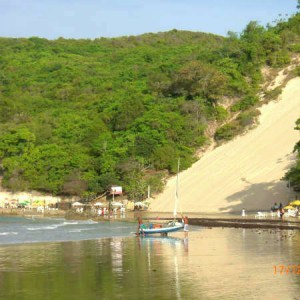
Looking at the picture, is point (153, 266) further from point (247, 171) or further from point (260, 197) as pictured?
point (247, 171)

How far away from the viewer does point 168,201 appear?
215ft

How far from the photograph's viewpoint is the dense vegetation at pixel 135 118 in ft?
239

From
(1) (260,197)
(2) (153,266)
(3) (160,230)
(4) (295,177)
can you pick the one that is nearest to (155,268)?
(2) (153,266)

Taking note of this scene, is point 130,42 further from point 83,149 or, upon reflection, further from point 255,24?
point 83,149

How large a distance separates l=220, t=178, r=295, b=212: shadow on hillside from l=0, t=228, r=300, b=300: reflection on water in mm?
20618

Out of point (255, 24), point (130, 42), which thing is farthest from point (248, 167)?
point (130, 42)

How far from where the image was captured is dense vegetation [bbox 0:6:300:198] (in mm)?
72812

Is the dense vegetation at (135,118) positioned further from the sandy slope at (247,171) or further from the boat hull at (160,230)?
the boat hull at (160,230)

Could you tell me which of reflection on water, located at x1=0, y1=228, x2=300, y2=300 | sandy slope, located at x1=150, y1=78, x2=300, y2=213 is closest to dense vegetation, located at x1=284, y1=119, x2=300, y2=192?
sandy slope, located at x1=150, y1=78, x2=300, y2=213

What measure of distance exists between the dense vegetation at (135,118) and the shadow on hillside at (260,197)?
1064 cm

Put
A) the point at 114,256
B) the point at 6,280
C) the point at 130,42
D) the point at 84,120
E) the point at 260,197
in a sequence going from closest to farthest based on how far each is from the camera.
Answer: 1. the point at 6,280
2. the point at 114,256
3. the point at 260,197
4. the point at 84,120
5. the point at 130,42

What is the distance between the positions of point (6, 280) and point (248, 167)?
46801mm

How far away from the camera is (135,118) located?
80.1 m

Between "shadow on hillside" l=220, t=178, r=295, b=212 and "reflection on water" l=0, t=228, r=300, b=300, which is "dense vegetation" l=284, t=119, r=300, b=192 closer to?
"shadow on hillside" l=220, t=178, r=295, b=212
